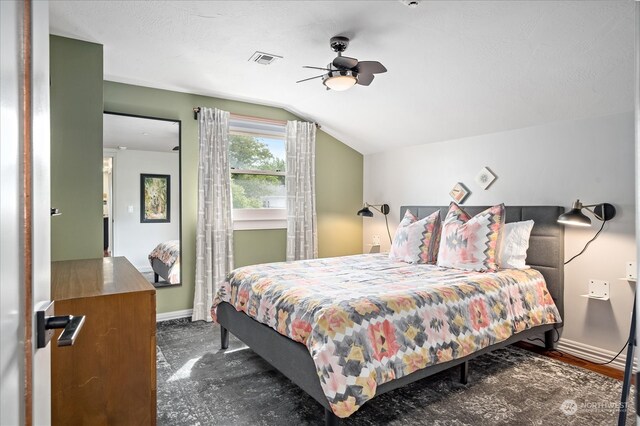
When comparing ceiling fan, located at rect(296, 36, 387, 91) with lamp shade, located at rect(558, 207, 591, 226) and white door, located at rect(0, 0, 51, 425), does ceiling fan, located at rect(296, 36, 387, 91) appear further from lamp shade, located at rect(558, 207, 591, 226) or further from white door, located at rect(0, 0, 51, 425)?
white door, located at rect(0, 0, 51, 425)

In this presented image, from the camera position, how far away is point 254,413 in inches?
90.6

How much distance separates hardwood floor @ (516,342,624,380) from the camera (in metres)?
2.85

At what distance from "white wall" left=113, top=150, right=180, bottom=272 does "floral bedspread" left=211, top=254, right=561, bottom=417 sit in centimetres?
116

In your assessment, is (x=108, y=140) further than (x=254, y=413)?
Yes

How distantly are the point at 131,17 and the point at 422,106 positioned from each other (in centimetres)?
265

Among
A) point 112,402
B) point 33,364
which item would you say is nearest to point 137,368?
A: point 112,402

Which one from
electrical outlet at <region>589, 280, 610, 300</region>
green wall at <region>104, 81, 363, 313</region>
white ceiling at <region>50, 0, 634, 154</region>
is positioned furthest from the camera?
green wall at <region>104, 81, 363, 313</region>

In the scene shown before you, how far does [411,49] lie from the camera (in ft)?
9.57

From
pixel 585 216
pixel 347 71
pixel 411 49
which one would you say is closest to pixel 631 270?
pixel 585 216

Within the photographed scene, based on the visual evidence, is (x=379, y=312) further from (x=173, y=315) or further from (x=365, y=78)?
(x=173, y=315)

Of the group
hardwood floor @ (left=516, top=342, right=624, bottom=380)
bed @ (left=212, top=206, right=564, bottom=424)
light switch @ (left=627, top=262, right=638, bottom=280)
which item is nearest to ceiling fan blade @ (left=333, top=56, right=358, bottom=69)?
bed @ (left=212, top=206, right=564, bottom=424)

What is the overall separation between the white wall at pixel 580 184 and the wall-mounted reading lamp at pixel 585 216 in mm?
40

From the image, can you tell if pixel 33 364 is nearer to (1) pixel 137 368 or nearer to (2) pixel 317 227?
(1) pixel 137 368

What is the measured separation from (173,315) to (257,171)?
1.92 m
